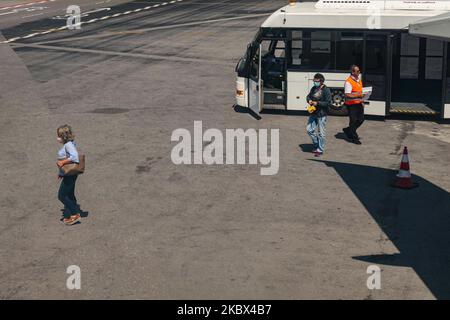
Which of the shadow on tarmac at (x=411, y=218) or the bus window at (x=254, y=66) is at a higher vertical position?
the bus window at (x=254, y=66)

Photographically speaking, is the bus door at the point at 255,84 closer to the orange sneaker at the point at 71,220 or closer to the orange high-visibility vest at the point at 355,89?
the orange high-visibility vest at the point at 355,89

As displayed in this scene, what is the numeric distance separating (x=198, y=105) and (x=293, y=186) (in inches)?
322

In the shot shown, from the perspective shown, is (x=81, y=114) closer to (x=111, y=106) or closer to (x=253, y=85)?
(x=111, y=106)

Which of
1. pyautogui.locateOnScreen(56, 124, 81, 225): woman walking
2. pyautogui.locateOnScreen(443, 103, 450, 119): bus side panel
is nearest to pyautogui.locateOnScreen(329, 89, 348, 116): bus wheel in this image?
pyautogui.locateOnScreen(443, 103, 450, 119): bus side panel

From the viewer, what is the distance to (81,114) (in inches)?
883

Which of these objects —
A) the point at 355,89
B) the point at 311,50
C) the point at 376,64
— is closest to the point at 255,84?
the point at 311,50

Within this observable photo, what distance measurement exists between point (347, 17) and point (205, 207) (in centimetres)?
880

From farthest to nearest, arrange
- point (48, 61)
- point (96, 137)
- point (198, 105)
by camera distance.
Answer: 1. point (48, 61)
2. point (198, 105)
3. point (96, 137)

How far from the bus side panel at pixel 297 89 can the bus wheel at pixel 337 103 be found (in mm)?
728

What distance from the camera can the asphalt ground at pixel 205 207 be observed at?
1125 centimetres

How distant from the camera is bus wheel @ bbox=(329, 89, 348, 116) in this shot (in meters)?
21.4

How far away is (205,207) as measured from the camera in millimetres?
14469

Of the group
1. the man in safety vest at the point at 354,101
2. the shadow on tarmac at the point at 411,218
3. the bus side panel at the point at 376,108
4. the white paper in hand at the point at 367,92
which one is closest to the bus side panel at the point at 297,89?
the bus side panel at the point at 376,108

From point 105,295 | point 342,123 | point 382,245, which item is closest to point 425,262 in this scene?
point 382,245
